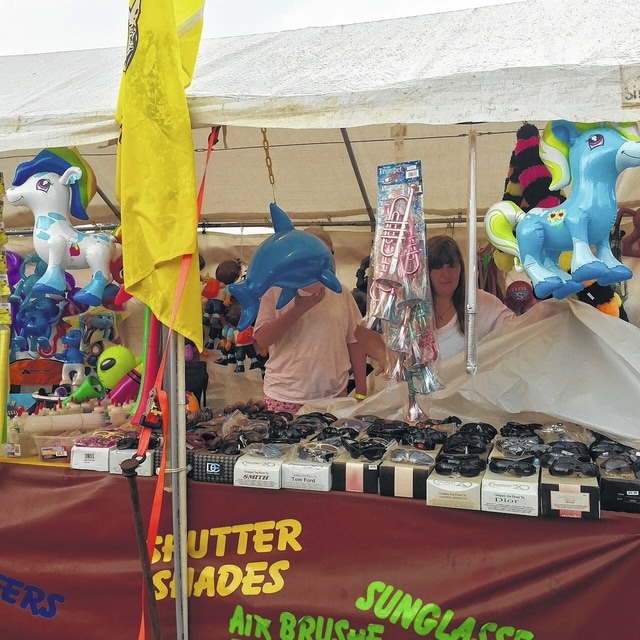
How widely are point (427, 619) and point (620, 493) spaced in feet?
1.65

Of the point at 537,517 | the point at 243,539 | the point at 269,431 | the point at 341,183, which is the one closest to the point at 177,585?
the point at 243,539

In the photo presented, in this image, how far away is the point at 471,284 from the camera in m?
1.57

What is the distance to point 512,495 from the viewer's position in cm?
128

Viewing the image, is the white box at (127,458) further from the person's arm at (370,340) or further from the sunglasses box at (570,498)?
the person's arm at (370,340)

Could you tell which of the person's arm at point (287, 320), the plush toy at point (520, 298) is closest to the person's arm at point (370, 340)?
the person's arm at point (287, 320)

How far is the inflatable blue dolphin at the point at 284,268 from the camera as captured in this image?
2.02 meters

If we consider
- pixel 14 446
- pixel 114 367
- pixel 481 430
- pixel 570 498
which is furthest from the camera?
pixel 114 367

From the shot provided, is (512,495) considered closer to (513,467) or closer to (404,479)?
(513,467)

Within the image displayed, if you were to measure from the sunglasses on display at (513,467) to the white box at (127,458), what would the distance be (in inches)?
33.3

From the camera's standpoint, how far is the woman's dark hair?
2.08 metres

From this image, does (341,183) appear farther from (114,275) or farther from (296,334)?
(114,275)

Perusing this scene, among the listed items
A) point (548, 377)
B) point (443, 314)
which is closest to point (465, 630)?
point (548, 377)

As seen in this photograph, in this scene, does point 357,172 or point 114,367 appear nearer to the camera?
point 114,367

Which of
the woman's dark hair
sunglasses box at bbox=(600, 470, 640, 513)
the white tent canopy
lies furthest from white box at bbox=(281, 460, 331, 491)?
the woman's dark hair
